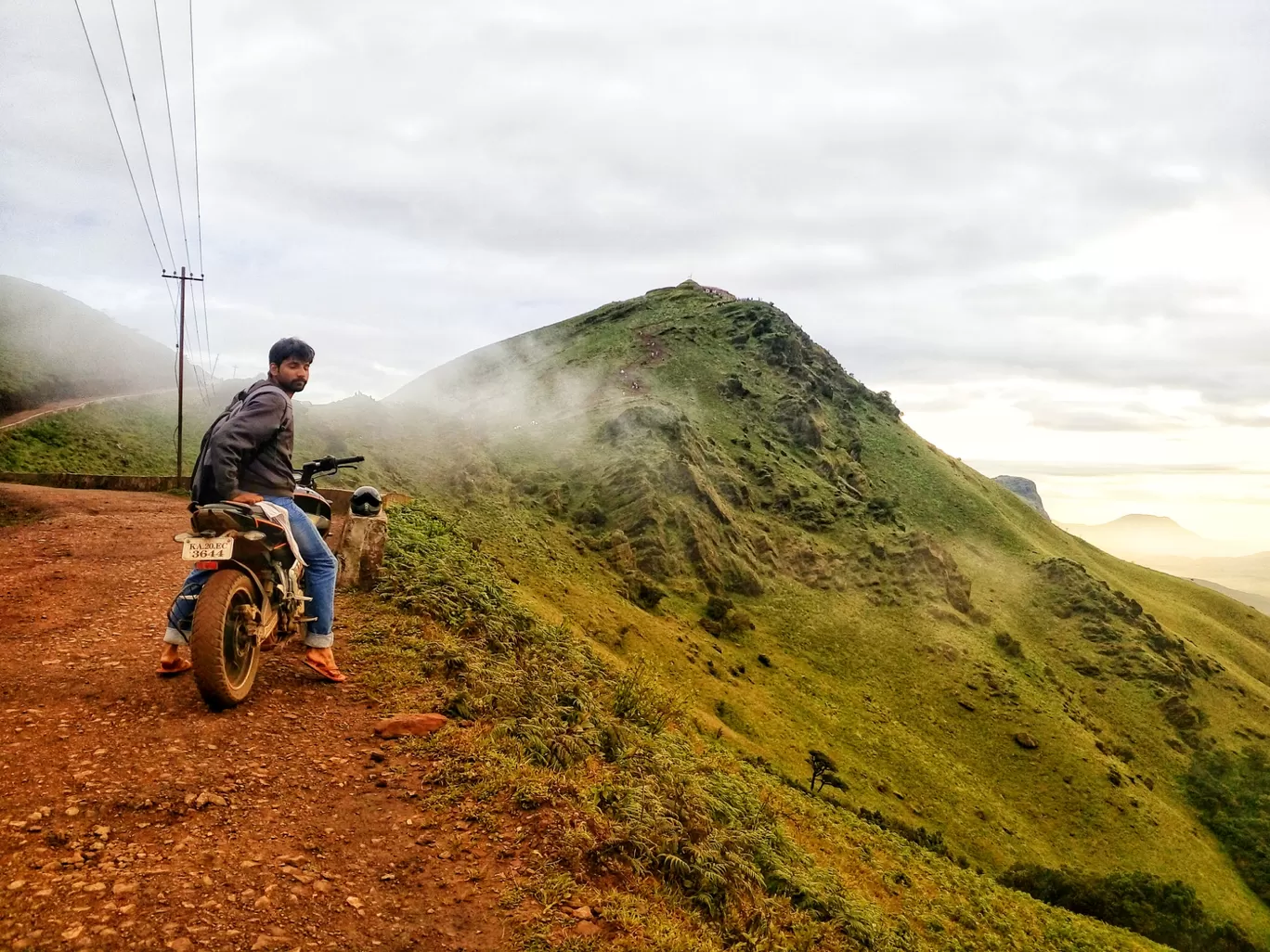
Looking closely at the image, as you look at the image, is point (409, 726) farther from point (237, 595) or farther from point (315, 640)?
point (237, 595)

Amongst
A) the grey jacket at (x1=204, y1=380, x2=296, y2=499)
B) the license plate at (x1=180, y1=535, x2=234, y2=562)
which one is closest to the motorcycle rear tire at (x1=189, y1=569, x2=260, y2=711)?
the license plate at (x1=180, y1=535, x2=234, y2=562)

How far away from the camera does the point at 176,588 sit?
12.2 metres

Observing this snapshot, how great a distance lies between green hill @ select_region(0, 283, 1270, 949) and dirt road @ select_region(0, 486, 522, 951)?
121 centimetres

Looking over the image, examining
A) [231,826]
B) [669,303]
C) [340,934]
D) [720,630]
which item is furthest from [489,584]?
[669,303]

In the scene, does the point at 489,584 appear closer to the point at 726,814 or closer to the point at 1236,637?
the point at 726,814

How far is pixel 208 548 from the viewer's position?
667cm

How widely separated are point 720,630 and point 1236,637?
92.1 meters

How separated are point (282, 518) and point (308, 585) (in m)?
1.14

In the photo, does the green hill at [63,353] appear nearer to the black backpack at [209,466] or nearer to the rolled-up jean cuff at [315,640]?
the rolled-up jean cuff at [315,640]

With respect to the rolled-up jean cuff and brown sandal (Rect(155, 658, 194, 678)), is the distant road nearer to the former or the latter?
brown sandal (Rect(155, 658, 194, 678))

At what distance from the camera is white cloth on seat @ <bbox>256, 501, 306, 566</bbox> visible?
7180 millimetres

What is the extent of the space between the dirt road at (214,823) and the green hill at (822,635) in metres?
1.21

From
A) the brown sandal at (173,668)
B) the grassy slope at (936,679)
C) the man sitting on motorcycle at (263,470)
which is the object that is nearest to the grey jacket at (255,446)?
the man sitting on motorcycle at (263,470)

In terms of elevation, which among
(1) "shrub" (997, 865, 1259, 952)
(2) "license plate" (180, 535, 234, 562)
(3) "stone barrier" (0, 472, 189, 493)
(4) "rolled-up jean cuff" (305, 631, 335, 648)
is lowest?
(1) "shrub" (997, 865, 1259, 952)
